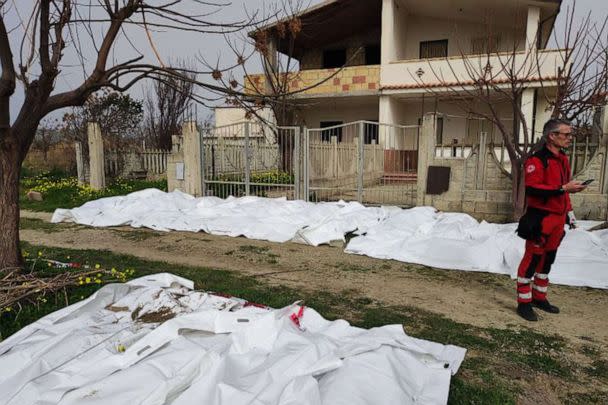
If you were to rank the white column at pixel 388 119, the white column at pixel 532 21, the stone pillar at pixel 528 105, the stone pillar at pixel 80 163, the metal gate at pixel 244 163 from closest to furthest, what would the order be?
the metal gate at pixel 244 163 < the white column at pixel 532 21 < the stone pillar at pixel 528 105 < the stone pillar at pixel 80 163 < the white column at pixel 388 119

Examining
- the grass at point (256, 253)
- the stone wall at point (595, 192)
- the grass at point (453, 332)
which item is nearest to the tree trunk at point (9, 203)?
the grass at point (453, 332)

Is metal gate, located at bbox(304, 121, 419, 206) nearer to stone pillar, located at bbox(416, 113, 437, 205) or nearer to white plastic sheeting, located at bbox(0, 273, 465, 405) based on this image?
stone pillar, located at bbox(416, 113, 437, 205)

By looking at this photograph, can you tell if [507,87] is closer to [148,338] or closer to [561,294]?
[561,294]

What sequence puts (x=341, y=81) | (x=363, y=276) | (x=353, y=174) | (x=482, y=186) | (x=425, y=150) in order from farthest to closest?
1. (x=341, y=81)
2. (x=353, y=174)
3. (x=425, y=150)
4. (x=482, y=186)
5. (x=363, y=276)

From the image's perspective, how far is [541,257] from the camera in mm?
4125

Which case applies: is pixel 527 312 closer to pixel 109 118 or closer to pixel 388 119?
pixel 388 119

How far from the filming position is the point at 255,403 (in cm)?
Result: 219

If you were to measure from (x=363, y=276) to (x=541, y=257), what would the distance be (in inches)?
87.4

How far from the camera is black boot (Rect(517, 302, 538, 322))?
4133mm

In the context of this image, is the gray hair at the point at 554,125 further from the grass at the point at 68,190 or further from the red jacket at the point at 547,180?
the grass at the point at 68,190

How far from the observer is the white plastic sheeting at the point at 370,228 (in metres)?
5.92

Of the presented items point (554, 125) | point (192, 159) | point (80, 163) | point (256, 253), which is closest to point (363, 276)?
point (256, 253)

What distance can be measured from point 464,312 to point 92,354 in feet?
11.5

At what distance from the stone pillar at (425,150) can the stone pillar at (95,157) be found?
1104cm
